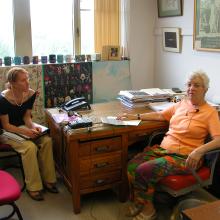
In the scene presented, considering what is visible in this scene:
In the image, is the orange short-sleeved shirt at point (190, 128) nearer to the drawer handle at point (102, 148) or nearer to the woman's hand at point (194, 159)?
the woman's hand at point (194, 159)

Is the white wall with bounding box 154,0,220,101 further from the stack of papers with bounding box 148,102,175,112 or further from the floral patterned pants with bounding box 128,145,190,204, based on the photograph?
the floral patterned pants with bounding box 128,145,190,204

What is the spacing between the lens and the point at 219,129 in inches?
83.2

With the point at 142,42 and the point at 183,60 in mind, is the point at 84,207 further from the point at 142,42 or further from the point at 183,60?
the point at 142,42

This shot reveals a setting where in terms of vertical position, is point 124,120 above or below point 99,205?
above

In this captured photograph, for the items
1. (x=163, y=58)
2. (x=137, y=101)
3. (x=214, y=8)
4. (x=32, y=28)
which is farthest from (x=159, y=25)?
(x=32, y=28)

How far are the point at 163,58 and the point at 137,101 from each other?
2.92ft

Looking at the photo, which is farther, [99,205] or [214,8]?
[214,8]

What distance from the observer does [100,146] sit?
231cm

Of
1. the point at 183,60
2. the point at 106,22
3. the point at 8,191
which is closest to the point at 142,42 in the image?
the point at 106,22

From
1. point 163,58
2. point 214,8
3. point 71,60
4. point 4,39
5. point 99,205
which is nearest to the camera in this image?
point 99,205

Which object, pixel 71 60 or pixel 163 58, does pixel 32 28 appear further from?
pixel 163 58

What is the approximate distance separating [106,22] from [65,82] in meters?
0.78

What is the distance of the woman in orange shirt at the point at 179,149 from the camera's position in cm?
211

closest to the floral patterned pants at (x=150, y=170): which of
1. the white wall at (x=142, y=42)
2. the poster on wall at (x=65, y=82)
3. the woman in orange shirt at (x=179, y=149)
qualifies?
the woman in orange shirt at (x=179, y=149)
